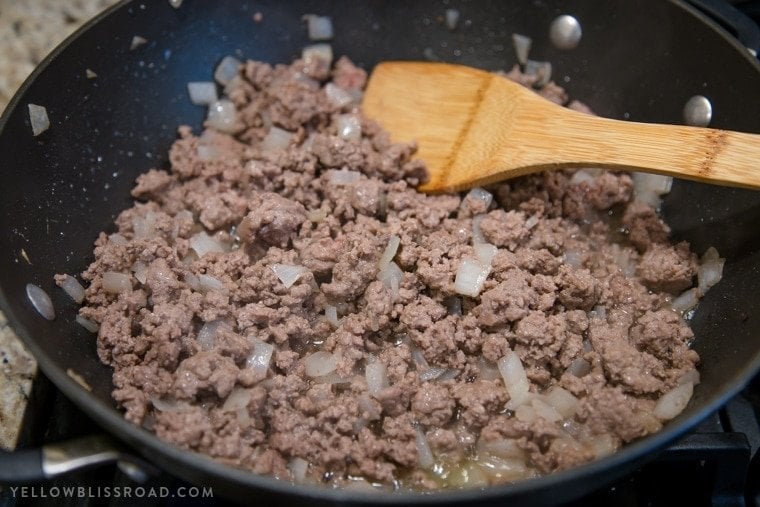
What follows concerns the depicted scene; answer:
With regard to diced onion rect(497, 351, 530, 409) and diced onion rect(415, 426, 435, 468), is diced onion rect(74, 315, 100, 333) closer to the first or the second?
diced onion rect(415, 426, 435, 468)

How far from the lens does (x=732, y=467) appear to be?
1992 mm

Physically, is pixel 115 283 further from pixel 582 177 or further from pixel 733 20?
pixel 733 20

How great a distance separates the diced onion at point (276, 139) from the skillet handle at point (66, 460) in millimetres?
1357

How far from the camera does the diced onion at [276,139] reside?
8.92 feet

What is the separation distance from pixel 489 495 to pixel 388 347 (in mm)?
788

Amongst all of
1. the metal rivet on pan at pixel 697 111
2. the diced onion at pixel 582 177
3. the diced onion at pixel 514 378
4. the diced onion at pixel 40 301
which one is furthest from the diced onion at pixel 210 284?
the metal rivet on pan at pixel 697 111

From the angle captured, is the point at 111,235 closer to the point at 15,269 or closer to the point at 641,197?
the point at 15,269

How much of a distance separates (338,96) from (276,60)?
32 centimetres

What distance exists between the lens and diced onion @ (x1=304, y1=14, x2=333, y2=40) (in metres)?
2.86

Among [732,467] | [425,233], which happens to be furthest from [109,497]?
[732,467]

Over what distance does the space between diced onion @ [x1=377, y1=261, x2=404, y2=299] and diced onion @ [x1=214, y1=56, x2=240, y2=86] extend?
109 centimetres

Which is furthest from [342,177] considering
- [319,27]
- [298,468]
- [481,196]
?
[298,468]

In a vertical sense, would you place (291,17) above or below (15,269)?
above

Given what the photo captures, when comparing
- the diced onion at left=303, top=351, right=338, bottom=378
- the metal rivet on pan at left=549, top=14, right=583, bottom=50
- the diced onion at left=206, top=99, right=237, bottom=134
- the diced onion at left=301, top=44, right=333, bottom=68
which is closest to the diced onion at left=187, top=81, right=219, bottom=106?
the diced onion at left=206, top=99, right=237, bottom=134
